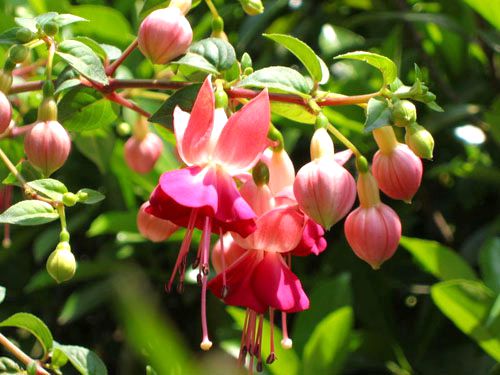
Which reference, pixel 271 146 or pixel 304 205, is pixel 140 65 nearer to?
pixel 271 146

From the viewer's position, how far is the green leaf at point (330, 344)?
1.33 metres

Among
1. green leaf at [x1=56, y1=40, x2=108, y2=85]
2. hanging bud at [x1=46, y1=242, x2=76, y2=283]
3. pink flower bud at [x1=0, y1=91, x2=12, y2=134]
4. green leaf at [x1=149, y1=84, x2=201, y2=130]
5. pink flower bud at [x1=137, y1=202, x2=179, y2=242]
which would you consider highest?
green leaf at [x1=56, y1=40, x2=108, y2=85]

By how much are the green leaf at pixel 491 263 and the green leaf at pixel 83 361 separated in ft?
2.22

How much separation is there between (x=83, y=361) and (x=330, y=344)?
19.1 inches

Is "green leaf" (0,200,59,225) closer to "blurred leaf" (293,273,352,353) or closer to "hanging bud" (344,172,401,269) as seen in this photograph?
"hanging bud" (344,172,401,269)

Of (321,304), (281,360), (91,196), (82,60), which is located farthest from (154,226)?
(321,304)

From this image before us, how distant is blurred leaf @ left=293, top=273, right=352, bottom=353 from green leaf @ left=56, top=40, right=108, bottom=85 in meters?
0.77

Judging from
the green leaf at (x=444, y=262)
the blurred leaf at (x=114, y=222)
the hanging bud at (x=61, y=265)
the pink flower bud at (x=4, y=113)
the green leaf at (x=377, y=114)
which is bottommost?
the blurred leaf at (x=114, y=222)

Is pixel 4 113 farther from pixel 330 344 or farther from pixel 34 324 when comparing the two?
pixel 330 344

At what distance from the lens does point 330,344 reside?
4.35 ft

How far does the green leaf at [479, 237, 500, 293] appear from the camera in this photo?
4.45 ft

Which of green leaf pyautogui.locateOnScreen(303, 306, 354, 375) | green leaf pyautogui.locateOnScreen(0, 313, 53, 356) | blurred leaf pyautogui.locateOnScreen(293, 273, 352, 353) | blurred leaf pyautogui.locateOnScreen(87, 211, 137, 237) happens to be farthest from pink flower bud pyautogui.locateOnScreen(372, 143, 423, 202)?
blurred leaf pyautogui.locateOnScreen(87, 211, 137, 237)

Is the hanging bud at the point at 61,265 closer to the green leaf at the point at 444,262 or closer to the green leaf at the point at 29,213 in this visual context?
the green leaf at the point at 29,213

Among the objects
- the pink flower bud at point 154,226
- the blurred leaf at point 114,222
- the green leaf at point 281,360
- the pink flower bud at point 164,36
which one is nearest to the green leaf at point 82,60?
the pink flower bud at point 164,36
